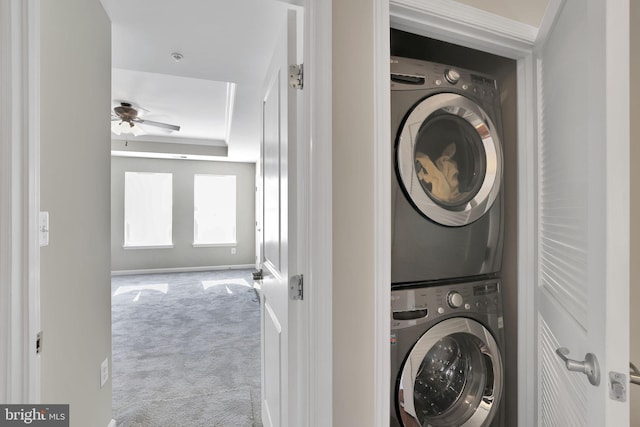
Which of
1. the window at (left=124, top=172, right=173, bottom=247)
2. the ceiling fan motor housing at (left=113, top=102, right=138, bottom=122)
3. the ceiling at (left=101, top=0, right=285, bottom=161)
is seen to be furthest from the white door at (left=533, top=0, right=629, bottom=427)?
the window at (left=124, top=172, right=173, bottom=247)

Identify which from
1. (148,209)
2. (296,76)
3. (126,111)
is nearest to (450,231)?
(296,76)

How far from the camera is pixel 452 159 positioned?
1.29 metres

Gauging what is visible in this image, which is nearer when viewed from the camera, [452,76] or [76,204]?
[452,76]

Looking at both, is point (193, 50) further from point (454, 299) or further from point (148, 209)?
point (148, 209)

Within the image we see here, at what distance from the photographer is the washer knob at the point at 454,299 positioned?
119 cm

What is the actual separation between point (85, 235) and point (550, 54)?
2.15 metres

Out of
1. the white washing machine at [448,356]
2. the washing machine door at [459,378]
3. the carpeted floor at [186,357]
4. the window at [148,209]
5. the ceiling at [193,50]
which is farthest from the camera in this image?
the window at [148,209]

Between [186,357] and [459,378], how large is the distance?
7.89 feet

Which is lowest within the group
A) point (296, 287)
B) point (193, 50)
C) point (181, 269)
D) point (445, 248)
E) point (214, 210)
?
point (181, 269)

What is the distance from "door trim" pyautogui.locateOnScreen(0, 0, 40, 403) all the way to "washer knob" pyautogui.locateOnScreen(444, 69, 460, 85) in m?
1.37

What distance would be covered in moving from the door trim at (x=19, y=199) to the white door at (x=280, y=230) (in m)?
0.72

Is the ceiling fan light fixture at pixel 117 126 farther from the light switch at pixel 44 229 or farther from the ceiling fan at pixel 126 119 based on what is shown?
the light switch at pixel 44 229

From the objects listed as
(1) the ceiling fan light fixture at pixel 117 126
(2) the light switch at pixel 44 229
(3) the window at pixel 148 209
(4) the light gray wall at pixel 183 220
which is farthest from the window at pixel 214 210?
(2) the light switch at pixel 44 229

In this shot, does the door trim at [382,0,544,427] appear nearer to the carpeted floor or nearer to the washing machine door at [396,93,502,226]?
the washing machine door at [396,93,502,226]
